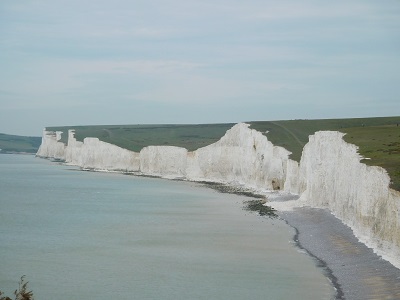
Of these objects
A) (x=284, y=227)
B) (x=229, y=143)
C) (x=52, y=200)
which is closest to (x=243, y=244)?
(x=284, y=227)

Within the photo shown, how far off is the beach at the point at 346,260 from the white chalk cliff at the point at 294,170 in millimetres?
645

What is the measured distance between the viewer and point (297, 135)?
8344 cm

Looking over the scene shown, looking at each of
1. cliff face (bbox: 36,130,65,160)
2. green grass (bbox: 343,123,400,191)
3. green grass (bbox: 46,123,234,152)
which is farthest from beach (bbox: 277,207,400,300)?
cliff face (bbox: 36,130,65,160)

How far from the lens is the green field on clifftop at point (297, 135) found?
130 feet

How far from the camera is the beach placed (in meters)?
22.6

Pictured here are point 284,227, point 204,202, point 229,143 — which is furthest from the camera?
point 229,143

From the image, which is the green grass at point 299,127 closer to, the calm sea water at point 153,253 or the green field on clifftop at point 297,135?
the green field on clifftop at point 297,135

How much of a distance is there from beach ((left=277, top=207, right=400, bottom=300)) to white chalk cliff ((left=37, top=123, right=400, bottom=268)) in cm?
65

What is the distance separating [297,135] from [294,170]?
20.5 m

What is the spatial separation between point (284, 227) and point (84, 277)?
18.0 metres

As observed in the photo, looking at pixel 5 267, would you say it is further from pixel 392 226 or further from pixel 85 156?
pixel 85 156

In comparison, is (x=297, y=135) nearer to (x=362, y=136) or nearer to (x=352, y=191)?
(x=362, y=136)

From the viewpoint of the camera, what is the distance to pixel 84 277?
1029 inches

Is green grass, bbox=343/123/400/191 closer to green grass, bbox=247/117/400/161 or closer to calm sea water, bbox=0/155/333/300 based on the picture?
calm sea water, bbox=0/155/333/300
